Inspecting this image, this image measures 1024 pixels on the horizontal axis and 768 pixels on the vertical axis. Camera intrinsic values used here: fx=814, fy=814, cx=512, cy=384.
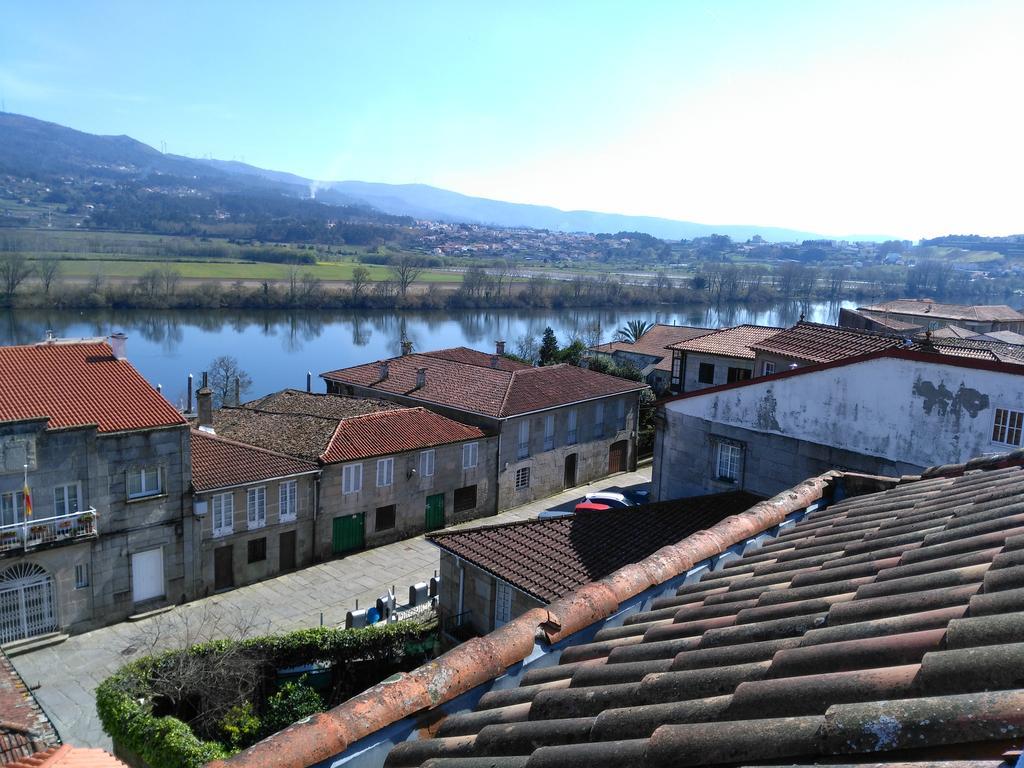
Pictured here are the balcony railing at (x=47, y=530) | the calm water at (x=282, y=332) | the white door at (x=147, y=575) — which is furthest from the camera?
the calm water at (x=282, y=332)

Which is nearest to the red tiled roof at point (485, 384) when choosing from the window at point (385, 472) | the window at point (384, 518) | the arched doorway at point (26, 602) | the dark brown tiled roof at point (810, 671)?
the window at point (385, 472)

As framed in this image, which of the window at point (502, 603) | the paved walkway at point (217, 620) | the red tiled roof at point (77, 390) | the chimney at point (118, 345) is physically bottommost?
the paved walkway at point (217, 620)

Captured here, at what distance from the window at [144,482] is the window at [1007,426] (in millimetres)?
17919

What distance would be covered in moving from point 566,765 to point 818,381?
34.6ft

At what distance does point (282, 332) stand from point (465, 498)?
2553 inches

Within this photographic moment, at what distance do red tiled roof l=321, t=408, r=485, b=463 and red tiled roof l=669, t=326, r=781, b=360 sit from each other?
12686 mm

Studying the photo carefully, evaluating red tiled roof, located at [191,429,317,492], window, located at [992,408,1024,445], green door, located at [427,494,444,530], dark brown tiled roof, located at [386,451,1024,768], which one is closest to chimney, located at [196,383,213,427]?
red tiled roof, located at [191,429,317,492]

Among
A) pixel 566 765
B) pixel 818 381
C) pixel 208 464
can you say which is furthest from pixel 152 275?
pixel 566 765

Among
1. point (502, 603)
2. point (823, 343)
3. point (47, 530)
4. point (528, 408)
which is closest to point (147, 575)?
point (47, 530)

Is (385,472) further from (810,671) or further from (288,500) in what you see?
(810,671)

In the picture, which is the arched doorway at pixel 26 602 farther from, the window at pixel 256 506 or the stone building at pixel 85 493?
the window at pixel 256 506

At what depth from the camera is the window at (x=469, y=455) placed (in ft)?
92.6

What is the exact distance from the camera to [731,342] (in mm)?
36781

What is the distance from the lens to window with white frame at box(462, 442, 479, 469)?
2822 cm
